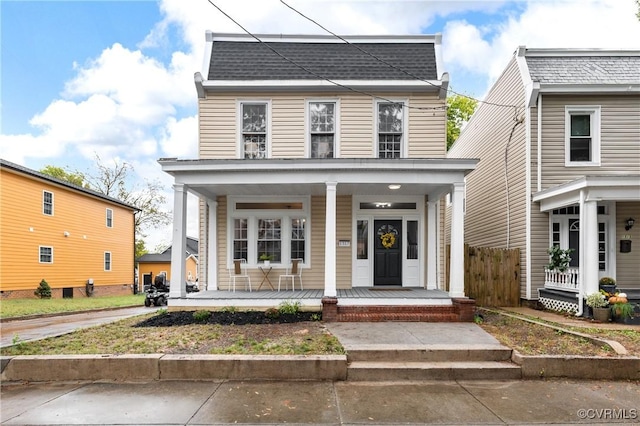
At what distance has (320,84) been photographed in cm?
1008

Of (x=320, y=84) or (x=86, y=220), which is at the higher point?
(x=320, y=84)

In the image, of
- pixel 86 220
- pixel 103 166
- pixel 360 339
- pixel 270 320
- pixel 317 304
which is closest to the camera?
pixel 360 339

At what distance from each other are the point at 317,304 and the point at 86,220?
55.5 ft

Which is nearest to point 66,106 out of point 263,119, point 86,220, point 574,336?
point 86,220

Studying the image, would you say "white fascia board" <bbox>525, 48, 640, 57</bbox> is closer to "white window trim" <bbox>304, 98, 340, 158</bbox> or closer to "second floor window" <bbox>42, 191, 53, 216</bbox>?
"white window trim" <bbox>304, 98, 340, 158</bbox>

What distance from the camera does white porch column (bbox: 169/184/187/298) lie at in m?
8.21

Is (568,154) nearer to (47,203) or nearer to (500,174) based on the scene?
(500,174)

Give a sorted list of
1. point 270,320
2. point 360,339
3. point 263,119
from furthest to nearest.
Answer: point 263,119 → point 270,320 → point 360,339

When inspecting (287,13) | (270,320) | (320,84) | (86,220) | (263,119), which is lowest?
(270,320)

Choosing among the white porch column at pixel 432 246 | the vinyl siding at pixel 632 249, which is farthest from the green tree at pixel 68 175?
the vinyl siding at pixel 632 249

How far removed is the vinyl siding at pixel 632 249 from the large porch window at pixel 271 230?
338 inches

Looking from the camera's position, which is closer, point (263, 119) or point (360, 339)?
point (360, 339)

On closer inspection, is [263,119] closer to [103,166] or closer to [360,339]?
[360,339]

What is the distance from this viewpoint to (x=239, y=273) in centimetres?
978
